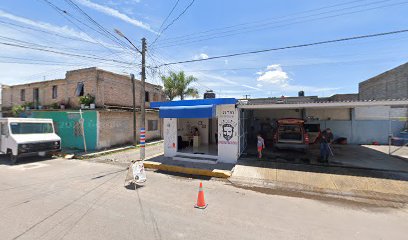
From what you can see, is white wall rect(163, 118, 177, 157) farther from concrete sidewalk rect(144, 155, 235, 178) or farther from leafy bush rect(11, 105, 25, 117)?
leafy bush rect(11, 105, 25, 117)

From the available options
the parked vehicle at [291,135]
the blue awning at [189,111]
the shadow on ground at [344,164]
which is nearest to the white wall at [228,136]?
the shadow on ground at [344,164]

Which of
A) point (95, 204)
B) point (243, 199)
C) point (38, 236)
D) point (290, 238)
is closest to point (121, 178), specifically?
point (95, 204)

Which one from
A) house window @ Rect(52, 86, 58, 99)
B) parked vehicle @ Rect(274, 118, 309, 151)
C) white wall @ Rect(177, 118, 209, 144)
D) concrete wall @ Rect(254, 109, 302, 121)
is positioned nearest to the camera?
parked vehicle @ Rect(274, 118, 309, 151)

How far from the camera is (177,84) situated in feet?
78.0

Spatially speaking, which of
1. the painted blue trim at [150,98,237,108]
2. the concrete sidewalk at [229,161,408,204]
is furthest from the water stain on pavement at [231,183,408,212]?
the painted blue trim at [150,98,237,108]

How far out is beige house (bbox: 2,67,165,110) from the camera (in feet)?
54.1

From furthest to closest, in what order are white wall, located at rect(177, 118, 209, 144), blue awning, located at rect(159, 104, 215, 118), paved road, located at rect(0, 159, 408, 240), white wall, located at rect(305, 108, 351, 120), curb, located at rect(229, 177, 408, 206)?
white wall, located at rect(305, 108, 351, 120) → white wall, located at rect(177, 118, 209, 144) → blue awning, located at rect(159, 104, 215, 118) → curb, located at rect(229, 177, 408, 206) → paved road, located at rect(0, 159, 408, 240)

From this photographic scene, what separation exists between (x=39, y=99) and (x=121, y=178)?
18.9 m

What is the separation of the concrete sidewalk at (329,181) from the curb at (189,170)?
0.48 meters

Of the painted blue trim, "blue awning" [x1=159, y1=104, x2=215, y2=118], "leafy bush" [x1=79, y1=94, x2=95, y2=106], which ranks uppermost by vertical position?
"leafy bush" [x1=79, y1=94, x2=95, y2=106]

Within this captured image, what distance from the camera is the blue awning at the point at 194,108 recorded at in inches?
374

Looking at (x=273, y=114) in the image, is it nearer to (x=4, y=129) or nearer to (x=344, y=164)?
(x=344, y=164)

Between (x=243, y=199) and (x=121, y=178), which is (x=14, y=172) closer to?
(x=121, y=178)

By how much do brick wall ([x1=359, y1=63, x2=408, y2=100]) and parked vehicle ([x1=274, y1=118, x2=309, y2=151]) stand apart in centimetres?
1007
